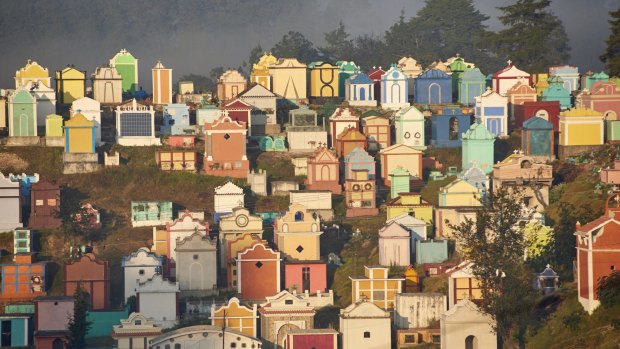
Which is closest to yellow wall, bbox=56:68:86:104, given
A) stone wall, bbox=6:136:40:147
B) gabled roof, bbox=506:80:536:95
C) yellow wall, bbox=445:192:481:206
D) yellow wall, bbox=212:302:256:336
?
stone wall, bbox=6:136:40:147

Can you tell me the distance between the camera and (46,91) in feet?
311

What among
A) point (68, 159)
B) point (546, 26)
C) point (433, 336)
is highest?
point (546, 26)

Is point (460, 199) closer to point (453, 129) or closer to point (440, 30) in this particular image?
point (453, 129)

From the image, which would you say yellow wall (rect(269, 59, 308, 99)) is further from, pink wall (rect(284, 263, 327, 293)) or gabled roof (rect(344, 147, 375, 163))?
pink wall (rect(284, 263, 327, 293))

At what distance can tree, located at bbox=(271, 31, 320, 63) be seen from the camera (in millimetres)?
128500

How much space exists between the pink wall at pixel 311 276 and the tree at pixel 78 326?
798cm

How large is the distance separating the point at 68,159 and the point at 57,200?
215 inches

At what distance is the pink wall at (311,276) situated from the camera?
77.1 m

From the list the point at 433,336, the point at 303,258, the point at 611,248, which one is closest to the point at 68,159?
the point at 303,258

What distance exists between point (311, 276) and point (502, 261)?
328 inches

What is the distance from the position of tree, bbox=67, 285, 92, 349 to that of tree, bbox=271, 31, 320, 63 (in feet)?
177

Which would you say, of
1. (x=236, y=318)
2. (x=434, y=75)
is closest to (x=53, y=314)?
(x=236, y=318)

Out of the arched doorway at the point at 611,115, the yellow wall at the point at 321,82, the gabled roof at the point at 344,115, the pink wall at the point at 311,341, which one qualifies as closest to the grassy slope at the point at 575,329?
the pink wall at the point at 311,341

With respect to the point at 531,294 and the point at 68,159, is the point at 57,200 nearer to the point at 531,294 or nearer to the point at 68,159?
the point at 68,159
